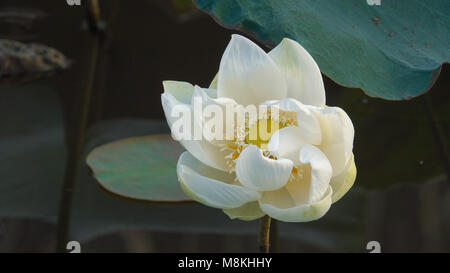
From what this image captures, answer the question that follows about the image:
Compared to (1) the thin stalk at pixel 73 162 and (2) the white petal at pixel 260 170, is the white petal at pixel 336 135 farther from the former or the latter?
(1) the thin stalk at pixel 73 162

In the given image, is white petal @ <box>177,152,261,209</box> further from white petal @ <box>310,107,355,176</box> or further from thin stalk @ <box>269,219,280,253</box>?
thin stalk @ <box>269,219,280,253</box>

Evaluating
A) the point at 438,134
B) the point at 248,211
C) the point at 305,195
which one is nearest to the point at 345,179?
the point at 305,195

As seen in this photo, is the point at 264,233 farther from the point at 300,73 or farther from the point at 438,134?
the point at 438,134

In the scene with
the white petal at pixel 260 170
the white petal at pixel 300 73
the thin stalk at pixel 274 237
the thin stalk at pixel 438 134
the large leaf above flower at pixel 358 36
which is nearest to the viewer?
the white petal at pixel 260 170

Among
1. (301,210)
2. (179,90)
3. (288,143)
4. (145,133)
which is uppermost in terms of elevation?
(145,133)

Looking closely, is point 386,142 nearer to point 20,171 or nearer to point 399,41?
point 399,41

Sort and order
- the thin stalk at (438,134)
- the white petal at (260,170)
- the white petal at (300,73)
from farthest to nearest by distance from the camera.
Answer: the thin stalk at (438,134), the white petal at (300,73), the white petal at (260,170)

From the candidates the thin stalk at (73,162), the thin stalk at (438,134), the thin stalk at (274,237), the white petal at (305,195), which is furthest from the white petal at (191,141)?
the thin stalk at (438,134)
